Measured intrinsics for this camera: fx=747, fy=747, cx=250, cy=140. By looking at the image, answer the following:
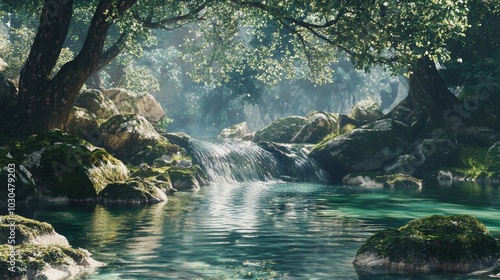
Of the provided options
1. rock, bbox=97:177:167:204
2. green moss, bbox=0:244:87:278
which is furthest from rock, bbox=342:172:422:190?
green moss, bbox=0:244:87:278

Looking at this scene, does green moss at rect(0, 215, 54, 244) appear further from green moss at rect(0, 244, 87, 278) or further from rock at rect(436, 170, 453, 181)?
rock at rect(436, 170, 453, 181)

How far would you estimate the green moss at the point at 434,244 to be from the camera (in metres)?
13.3

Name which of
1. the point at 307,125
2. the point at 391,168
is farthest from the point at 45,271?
the point at 307,125

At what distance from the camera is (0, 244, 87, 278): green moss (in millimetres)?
11406

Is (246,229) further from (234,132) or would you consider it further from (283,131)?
(234,132)

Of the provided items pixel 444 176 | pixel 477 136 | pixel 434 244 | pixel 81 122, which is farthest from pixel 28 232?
pixel 477 136

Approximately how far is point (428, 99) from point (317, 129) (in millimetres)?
8638

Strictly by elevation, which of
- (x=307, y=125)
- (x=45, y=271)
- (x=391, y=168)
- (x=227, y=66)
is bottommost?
Result: (x=45, y=271)

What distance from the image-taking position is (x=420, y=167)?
149ft

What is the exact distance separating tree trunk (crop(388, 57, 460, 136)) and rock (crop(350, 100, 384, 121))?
4.59 meters

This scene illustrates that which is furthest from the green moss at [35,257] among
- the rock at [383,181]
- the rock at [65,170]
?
the rock at [383,181]

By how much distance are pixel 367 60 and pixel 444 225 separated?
20.4 m

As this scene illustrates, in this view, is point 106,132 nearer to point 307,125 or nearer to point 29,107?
point 29,107

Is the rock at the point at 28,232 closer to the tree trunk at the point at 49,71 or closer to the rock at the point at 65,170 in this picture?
the rock at the point at 65,170
